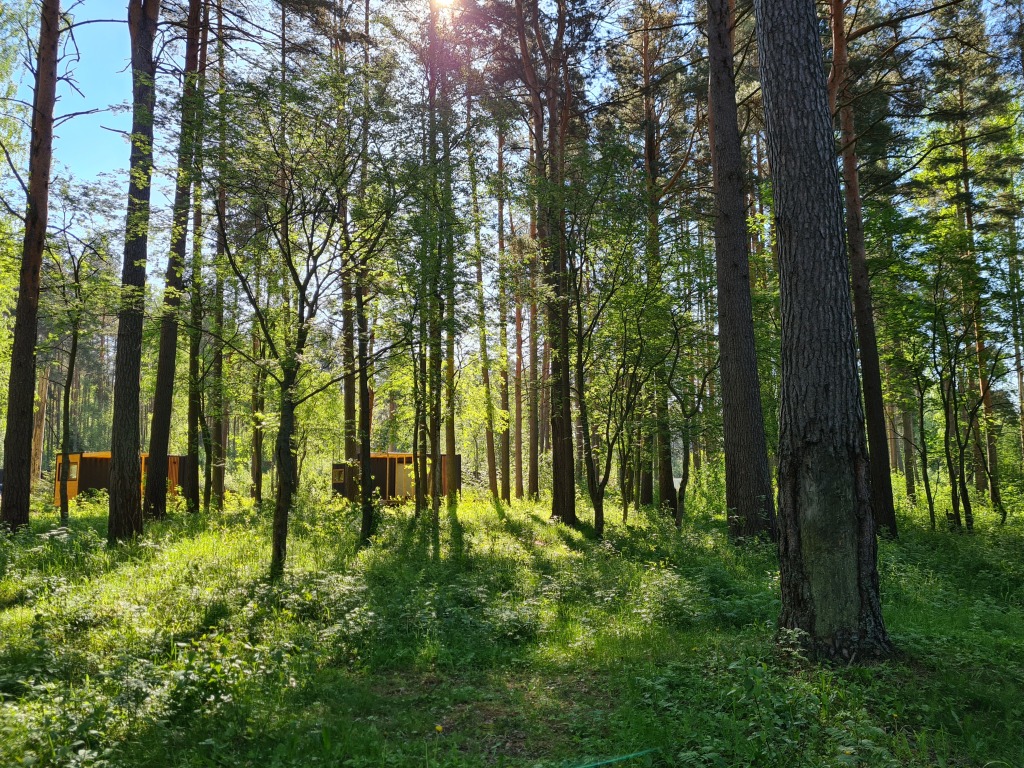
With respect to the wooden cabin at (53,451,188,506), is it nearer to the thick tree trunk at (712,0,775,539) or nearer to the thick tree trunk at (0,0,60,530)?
the thick tree trunk at (0,0,60,530)

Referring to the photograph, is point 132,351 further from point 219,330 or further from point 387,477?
point 387,477

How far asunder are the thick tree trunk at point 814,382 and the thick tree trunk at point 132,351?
28.7ft

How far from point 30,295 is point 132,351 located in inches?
72.9

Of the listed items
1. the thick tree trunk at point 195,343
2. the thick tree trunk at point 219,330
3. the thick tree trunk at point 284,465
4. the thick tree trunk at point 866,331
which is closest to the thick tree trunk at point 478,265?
the thick tree trunk at point 284,465

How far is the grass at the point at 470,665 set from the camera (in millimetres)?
3305

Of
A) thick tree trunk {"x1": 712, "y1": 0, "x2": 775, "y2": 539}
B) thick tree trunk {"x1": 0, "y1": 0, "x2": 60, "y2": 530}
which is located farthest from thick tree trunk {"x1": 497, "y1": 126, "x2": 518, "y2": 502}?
thick tree trunk {"x1": 0, "y1": 0, "x2": 60, "y2": 530}

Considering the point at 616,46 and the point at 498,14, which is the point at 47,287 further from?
the point at 616,46

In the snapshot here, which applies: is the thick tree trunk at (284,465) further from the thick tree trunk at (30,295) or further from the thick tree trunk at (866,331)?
the thick tree trunk at (866,331)

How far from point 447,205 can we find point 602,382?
19.7 ft

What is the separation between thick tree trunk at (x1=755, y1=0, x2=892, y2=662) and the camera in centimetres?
400

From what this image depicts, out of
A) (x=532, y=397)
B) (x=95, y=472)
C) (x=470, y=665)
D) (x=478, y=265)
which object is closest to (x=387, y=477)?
(x=532, y=397)

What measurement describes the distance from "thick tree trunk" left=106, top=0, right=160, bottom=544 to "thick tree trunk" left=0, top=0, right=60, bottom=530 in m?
1.32

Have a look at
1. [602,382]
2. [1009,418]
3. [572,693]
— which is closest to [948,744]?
[572,693]

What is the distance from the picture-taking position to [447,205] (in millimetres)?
9500
